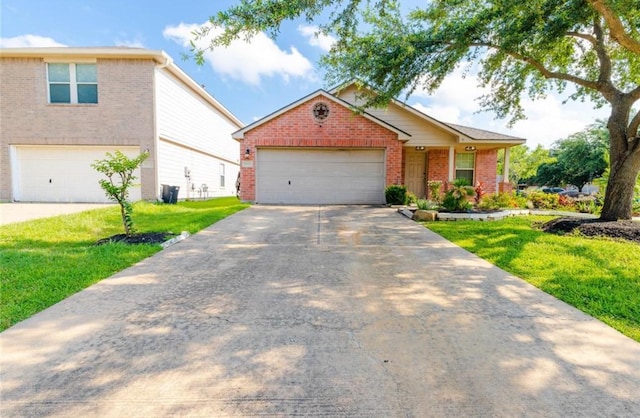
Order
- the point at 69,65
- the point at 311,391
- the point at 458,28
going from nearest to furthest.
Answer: the point at 311,391, the point at 458,28, the point at 69,65

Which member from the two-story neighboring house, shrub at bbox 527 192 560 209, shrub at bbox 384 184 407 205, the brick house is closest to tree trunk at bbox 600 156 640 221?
shrub at bbox 527 192 560 209

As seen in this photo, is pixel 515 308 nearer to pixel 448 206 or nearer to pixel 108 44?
pixel 448 206

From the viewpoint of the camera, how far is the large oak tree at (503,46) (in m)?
6.67

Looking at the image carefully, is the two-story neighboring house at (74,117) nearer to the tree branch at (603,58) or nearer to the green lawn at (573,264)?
the green lawn at (573,264)

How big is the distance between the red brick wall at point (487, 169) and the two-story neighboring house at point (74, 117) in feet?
50.1

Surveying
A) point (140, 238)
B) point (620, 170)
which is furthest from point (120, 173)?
point (620, 170)

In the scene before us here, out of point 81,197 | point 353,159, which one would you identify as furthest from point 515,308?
point 81,197

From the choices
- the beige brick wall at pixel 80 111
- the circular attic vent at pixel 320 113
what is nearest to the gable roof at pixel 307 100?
the circular attic vent at pixel 320 113

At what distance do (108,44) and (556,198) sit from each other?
19774 mm

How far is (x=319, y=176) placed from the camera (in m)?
13.1

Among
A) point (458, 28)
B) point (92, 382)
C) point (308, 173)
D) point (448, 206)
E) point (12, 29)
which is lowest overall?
point (92, 382)

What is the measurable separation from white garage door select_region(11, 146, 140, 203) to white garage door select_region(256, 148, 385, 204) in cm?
546

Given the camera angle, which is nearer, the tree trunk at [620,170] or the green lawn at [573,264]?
the green lawn at [573,264]

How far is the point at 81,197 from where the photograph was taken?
1262cm
